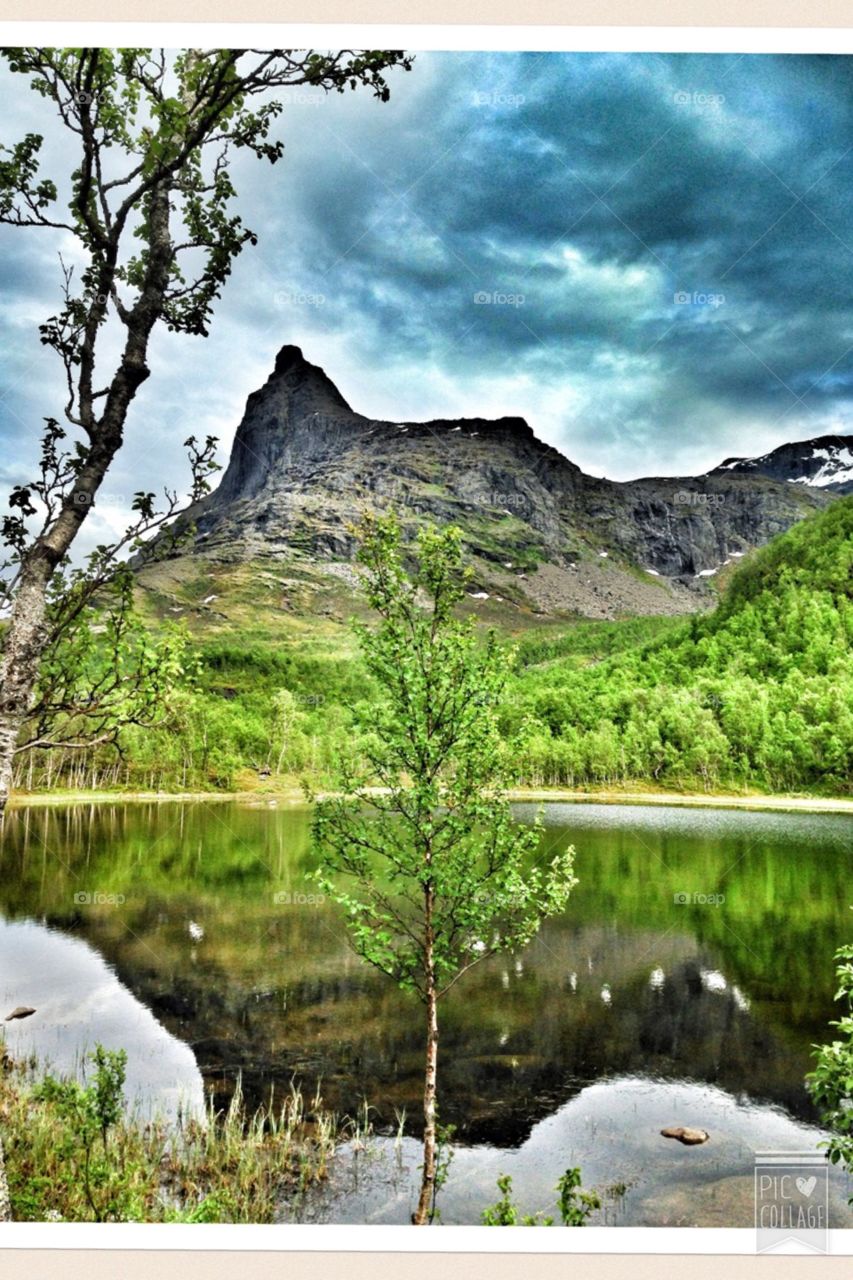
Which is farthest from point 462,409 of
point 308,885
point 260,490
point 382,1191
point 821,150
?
→ point 308,885

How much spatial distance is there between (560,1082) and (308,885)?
Answer: 7.73 meters

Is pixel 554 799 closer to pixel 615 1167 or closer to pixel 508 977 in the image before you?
pixel 508 977

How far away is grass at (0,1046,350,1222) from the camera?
452 centimetres

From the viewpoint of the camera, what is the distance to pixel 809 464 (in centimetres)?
1316
